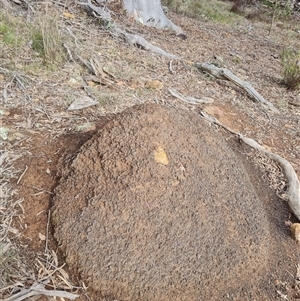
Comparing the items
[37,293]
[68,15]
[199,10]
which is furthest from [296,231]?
[199,10]

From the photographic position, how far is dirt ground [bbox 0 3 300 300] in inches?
→ 75.3

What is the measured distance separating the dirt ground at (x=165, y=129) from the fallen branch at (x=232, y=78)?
0.08 meters

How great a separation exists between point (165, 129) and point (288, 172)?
115 centimetres

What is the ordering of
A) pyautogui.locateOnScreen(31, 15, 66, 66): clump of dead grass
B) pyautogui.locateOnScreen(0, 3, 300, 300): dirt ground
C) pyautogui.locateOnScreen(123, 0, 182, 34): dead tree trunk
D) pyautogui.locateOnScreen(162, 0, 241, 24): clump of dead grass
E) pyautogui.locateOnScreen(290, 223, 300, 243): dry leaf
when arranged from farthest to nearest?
1. pyautogui.locateOnScreen(162, 0, 241, 24): clump of dead grass
2. pyautogui.locateOnScreen(123, 0, 182, 34): dead tree trunk
3. pyautogui.locateOnScreen(31, 15, 66, 66): clump of dead grass
4. pyautogui.locateOnScreen(290, 223, 300, 243): dry leaf
5. pyautogui.locateOnScreen(0, 3, 300, 300): dirt ground

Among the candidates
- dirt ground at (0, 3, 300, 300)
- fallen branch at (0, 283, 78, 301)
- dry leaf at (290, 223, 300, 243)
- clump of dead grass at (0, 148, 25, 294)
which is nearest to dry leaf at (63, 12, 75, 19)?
dirt ground at (0, 3, 300, 300)

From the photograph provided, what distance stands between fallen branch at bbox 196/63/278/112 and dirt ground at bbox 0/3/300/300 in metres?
0.08

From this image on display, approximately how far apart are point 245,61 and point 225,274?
3.95 meters

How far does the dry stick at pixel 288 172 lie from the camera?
8.25 ft

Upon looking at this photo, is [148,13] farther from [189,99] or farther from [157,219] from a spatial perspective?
[157,219]

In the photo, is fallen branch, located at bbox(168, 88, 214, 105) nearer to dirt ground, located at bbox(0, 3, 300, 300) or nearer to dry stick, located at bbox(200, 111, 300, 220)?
dirt ground, located at bbox(0, 3, 300, 300)

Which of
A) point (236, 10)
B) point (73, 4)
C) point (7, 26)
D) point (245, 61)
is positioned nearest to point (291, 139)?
point (245, 61)

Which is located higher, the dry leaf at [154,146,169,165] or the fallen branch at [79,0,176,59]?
the dry leaf at [154,146,169,165]

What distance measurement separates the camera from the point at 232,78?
403cm

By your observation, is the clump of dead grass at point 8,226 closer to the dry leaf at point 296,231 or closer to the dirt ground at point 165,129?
the dirt ground at point 165,129
